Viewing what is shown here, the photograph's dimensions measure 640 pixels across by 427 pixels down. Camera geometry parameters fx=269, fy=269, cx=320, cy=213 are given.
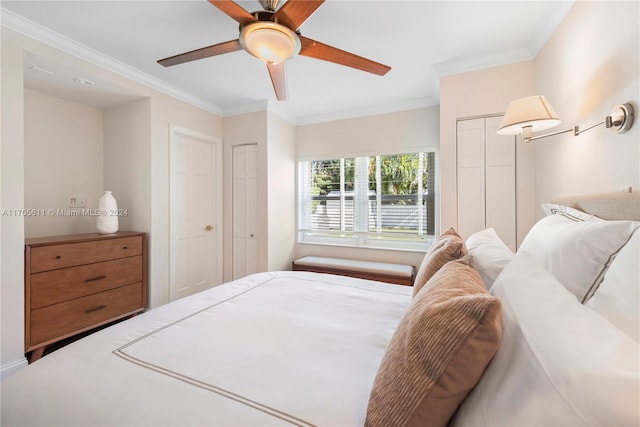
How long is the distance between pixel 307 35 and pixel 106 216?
2599 mm

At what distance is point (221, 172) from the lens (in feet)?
12.5

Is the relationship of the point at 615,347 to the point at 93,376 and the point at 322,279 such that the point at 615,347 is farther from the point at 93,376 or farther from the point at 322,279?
the point at 322,279

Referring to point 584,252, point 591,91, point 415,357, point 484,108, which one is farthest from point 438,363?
point 484,108

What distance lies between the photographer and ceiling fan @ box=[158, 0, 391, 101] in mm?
1355

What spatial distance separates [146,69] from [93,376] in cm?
285

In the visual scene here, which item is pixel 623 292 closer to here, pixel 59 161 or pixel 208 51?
pixel 208 51

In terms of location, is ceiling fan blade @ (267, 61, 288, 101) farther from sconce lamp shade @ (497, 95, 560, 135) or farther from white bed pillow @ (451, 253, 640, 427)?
white bed pillow @ (451, 253, 640, 427)

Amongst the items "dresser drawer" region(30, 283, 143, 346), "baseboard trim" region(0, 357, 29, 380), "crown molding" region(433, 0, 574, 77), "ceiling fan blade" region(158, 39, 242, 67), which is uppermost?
"crown molding" region(433, 0, 574, 77)

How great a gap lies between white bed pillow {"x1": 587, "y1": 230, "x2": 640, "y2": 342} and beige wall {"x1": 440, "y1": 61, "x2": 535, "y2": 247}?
6.44 feet

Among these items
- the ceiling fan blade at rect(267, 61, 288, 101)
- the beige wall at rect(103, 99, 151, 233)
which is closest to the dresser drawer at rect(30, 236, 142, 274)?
the beige wall at rect(103, 99, 151, 233)

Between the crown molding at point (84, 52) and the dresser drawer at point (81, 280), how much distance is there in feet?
5.92

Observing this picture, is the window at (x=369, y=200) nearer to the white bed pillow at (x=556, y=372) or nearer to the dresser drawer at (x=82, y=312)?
the dresser drawer at (x=82, y=312)

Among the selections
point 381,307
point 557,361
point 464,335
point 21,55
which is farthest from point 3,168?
point 557,361

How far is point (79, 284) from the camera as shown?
7.61ft
